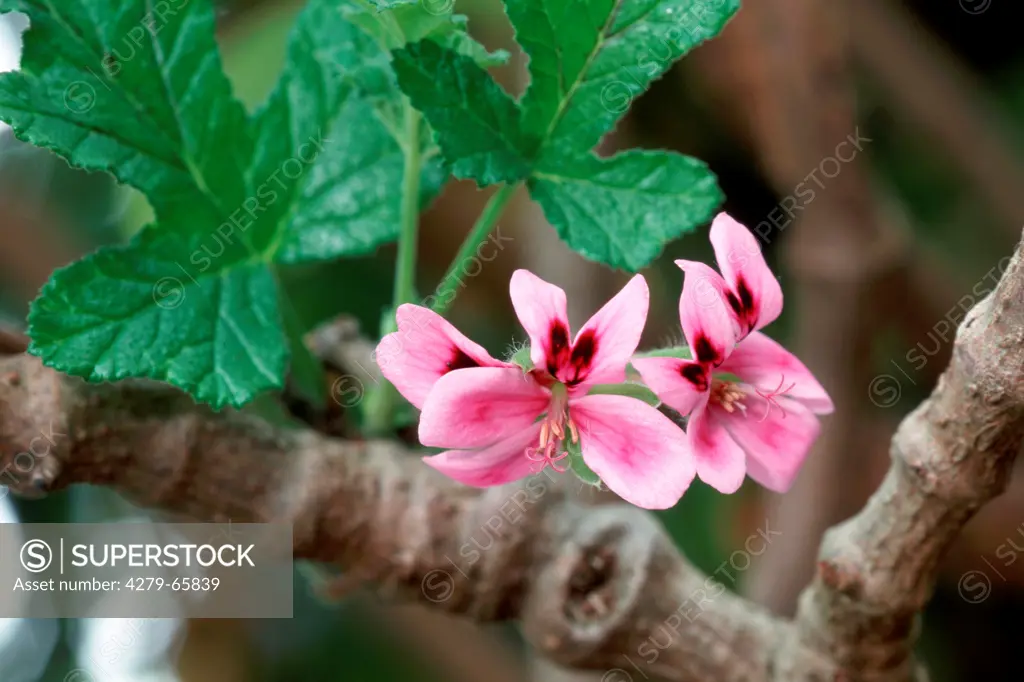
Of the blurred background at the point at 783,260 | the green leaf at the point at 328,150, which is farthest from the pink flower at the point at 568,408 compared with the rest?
the blurred background at the point at 783,260

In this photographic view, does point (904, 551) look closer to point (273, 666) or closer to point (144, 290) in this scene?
point (144, 290)

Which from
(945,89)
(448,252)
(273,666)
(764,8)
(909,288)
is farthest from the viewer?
(448,252)

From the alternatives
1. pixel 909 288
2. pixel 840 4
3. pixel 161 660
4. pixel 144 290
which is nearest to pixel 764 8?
pixel 840 4

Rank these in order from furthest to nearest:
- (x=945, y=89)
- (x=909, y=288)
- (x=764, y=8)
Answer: (x=945, y=89) < (x=909, y=288) < (x=764, y=8)

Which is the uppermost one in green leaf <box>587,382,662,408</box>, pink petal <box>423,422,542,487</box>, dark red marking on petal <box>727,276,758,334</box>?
dark red marking on petal <box>727,276,758,334</box>

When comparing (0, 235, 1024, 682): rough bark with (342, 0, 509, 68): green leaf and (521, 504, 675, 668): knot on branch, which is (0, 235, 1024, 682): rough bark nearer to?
(521, 504, 675, 668): knot on branch

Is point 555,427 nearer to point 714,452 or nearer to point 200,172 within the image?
point 714,452

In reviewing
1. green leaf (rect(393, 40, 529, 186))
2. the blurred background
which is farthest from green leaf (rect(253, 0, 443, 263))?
the blurred background
